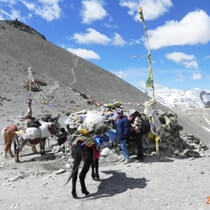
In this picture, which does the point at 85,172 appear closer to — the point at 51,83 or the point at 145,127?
the point at 145,127

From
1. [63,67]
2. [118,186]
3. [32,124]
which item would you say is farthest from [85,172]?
[63,67]

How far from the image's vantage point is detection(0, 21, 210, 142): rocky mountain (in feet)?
88.0

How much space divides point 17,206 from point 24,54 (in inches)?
1967

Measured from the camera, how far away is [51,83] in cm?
3703

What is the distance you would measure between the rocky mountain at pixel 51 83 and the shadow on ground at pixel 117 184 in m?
12.2

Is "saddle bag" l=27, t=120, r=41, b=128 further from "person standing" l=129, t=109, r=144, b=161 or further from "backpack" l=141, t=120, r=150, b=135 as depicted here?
"backpack" l=141, t=120, r=150, b=135

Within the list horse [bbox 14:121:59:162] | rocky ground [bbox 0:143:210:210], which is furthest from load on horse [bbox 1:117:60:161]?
rocky ground [bbox 0:143:210:210]

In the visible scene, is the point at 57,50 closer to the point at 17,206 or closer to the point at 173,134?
the point at 173,134

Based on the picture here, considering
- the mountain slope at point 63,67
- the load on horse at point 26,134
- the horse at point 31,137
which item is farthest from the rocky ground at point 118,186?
the mountain slope at point 63,67

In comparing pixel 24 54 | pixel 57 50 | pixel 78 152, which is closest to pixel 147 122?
pixel 78 152

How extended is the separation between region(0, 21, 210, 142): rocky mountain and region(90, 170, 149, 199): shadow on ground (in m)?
12.2

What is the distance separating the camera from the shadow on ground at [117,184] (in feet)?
20.3

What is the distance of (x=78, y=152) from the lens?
19.9 feet

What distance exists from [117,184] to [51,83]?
3178 cm
